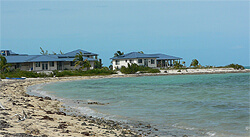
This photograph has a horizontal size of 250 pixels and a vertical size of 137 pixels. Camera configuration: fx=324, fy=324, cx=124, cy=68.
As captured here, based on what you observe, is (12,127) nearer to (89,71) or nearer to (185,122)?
(185,122)

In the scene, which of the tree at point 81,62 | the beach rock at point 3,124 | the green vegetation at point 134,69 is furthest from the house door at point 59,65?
the beach rock at point 3,124

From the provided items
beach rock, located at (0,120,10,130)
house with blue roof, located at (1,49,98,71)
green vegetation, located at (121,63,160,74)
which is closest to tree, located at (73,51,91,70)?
house with blue roof, located at (1,49,98,71)

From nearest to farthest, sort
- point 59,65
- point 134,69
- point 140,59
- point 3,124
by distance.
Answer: point 3,124 → point 59,65 → point 134,69 → point 140,59

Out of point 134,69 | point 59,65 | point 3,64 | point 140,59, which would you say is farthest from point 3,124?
point 140,59

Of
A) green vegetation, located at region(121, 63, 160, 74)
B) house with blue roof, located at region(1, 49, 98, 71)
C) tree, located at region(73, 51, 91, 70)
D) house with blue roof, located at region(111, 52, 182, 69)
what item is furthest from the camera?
house with blue roof, located at region(111, 52, 182, 69)

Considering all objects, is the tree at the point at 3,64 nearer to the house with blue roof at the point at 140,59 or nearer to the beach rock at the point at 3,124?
the house with blue roof at the point at 140,59

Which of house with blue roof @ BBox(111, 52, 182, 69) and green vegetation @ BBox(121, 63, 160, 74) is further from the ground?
house with blue roof @ BBox(111, 52, 182, 69)

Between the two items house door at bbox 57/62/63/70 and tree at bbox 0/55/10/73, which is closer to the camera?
tree at bbox 0/55/10/73

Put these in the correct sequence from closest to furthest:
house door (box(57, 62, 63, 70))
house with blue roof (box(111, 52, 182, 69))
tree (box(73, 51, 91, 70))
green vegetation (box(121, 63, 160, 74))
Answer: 1. tree (box(73, 51, 91, 70))
2. house door (box(57, 62, 63, 70))
3. green vegetation (box(121, 63, 160, 74))
4. house with blue roof (box(111, 52, 182, 69))

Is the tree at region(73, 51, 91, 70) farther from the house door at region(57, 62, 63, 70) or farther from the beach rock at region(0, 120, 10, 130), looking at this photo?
the beach rock at region(0, 120, 10, 130)

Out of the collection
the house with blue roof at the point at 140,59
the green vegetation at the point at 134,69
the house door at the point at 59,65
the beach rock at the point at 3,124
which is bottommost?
the beach rock at the point at 3,124

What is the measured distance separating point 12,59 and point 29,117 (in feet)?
160

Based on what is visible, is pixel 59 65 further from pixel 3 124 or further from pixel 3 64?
pixel 3 124

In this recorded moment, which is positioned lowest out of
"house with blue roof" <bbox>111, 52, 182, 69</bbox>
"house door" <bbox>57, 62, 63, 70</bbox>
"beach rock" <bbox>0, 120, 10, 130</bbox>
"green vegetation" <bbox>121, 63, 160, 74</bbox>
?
"beach rock" <bbox>0, 120, 10, 130</bbox>
